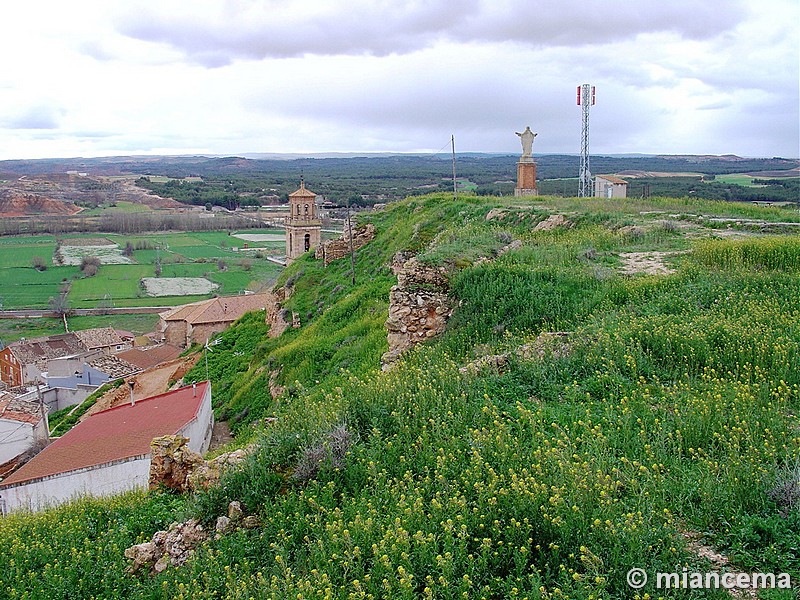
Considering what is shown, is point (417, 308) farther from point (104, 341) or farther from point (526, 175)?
point (104, 341)

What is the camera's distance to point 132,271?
6744 cm

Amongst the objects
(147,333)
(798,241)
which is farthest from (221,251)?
(798,241)

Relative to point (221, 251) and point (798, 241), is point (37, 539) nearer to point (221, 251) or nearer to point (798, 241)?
point (798, 241)

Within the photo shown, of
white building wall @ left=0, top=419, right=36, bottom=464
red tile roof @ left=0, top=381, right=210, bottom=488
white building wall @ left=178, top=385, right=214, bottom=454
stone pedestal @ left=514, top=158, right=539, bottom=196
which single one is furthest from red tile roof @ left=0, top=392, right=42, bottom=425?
stone pedestal @ left=514, top=158, right=539, bottom=196

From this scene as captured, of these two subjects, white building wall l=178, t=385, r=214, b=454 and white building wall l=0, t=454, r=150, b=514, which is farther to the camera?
white building wall l=178, t=385, r=214, b=454

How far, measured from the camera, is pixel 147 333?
44.4m

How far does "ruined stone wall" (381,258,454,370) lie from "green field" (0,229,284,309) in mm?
47671

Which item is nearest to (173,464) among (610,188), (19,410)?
(19,410)

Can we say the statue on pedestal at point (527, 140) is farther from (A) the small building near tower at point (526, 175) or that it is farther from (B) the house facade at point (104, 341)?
(B) the house facade at point (104, 341)

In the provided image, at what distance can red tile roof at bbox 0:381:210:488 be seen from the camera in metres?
13.3

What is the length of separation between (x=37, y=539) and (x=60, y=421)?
21.0m

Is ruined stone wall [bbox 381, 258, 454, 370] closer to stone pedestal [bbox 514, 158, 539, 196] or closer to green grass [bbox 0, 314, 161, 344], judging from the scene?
stone pedestal [bbox 514, 158, 539, 196]

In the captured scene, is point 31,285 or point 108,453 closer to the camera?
point 108,453

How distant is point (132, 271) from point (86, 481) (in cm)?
5951
